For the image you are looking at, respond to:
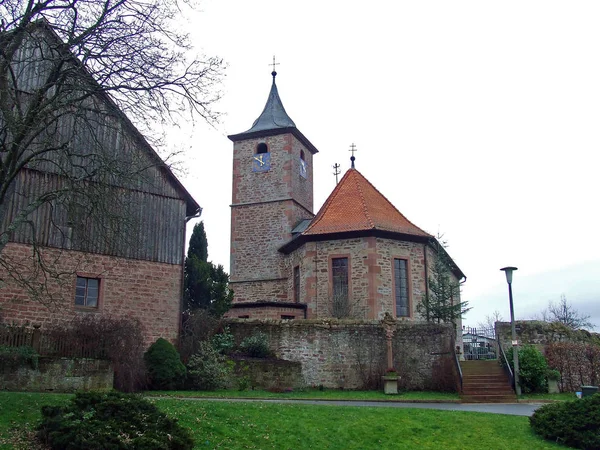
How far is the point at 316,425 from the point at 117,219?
5.45 metres

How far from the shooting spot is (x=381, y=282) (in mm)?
26547

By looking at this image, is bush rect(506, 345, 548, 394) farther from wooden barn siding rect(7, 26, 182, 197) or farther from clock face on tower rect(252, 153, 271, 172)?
clock face on tower rect(252, 153, 271, 172)

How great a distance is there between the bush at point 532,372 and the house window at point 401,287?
669 centimetres

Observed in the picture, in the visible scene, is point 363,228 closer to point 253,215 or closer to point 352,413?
point 253,215

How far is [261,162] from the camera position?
116 feet

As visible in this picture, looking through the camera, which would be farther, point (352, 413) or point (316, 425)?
point (352, 413)

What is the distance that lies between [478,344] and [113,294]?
59.9 feet

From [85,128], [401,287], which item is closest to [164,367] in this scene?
[85,128]

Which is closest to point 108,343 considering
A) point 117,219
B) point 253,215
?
point 117,219

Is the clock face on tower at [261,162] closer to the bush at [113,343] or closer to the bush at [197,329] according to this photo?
the bush at [197,329]

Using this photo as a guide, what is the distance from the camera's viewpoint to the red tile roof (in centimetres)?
2725

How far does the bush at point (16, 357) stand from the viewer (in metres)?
15.0

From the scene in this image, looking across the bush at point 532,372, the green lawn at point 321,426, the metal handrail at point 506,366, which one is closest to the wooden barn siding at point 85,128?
the green lawn at point 321,426

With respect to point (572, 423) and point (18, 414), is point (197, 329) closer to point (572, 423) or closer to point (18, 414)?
point (18, 414)
